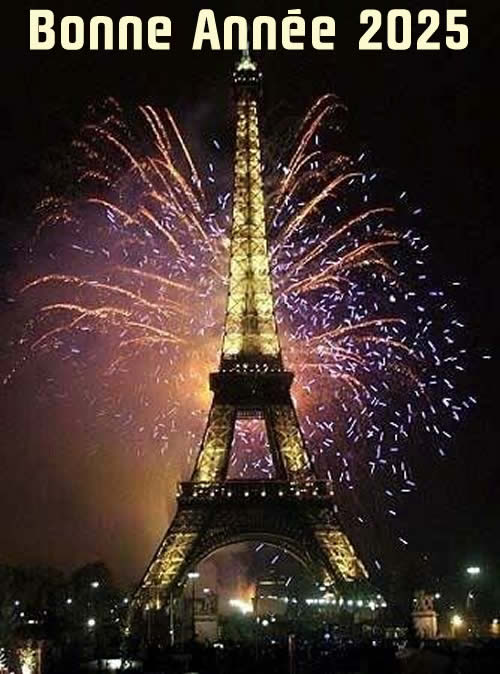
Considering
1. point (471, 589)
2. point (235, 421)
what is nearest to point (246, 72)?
point (235, 421)

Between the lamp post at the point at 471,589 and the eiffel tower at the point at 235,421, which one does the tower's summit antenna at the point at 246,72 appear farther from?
the lamp post at the point at 471,589

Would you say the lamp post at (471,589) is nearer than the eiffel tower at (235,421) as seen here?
No

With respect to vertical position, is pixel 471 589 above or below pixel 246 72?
below

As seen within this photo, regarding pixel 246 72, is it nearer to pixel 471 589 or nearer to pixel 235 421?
pixel 235 421

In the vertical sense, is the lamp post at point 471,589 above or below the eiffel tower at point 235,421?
below

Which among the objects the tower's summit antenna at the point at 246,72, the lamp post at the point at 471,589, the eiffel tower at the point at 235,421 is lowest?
the lamp post at the point at 471,589

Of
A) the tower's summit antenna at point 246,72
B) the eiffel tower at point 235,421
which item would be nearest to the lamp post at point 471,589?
the eiffel tower at point 235,421

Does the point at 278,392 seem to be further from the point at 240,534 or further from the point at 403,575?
the point at 403,575

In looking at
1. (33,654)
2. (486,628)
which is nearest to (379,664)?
(33,654)
